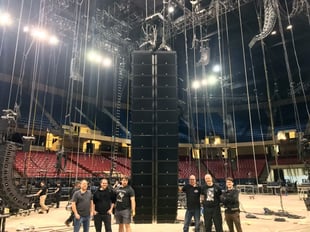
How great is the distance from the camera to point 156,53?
17.6ft

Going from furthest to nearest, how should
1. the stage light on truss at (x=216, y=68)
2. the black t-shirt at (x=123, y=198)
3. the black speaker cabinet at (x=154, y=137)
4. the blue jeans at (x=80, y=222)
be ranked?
the stage light on truss at (x=216, y=68), the black speaker cabinet at (x=154, y=137), the black t-shirt at (x=123, y=198), the blue jeans at (x=80, y=222)

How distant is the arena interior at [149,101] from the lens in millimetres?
4996

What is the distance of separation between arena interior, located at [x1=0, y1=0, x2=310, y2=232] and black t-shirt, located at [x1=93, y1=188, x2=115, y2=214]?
63 cm

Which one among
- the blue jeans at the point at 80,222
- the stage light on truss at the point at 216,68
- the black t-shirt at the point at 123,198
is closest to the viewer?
the blue jeans at the point at 80,222

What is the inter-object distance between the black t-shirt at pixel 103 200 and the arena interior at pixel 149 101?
2.06 feet

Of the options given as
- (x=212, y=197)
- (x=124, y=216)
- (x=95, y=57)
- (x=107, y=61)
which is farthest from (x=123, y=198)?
(x=95, y=57)

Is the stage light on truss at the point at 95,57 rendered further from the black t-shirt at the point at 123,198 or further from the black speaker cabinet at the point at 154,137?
the black t-shirt at the point at 123,198

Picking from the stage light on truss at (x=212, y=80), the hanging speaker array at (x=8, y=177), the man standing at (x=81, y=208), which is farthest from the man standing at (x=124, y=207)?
the stage light on truss at (x=212, y=80)

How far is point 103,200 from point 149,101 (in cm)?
199

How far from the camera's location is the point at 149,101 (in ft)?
16.7

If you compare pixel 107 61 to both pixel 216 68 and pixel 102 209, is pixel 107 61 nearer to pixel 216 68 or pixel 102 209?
pixel 216 68

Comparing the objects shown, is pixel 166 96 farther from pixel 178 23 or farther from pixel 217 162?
pixel 217 162

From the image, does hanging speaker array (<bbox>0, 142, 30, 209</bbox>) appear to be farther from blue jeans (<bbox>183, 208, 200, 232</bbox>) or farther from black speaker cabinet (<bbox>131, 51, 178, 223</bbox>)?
blue jeans (<bbox>183, 208, 200, 232</bbox>)

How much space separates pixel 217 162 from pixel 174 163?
59.7 feet
